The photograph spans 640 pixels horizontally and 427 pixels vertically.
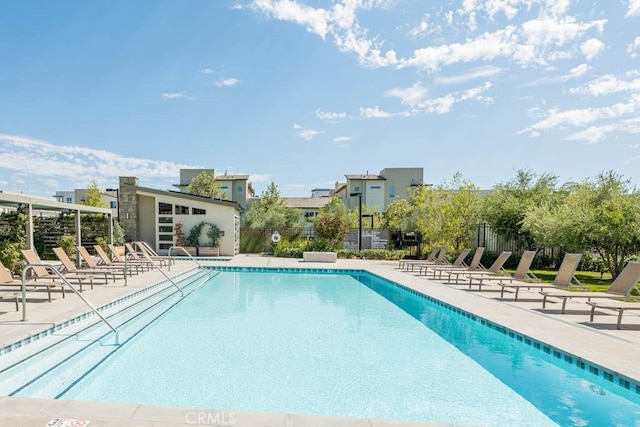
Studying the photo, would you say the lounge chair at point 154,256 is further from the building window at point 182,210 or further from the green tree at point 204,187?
the green tree at point 204,187

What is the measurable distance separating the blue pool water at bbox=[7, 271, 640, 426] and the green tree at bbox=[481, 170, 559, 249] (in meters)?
10.2

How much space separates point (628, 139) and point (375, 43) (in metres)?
10.8

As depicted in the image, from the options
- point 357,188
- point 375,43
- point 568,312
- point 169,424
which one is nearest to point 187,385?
point 169,424

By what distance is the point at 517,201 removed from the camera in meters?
17.0

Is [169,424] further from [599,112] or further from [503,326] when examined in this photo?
[599,112]

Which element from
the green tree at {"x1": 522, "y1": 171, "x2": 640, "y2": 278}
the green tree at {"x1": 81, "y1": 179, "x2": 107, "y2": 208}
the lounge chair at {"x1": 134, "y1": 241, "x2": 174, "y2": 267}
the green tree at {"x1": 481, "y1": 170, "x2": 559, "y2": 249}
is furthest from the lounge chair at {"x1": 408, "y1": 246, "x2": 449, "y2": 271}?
the green tree at {"x1": 81, "y1": 179, "x2": 107, "y2": 208}

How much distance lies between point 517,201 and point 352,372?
1500 cm

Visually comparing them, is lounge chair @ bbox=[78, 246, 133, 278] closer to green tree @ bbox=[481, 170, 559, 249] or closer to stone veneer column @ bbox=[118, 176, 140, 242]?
stone veneer column @ bbox=[118, 176, 140, 242]

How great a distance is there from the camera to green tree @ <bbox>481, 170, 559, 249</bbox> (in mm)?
A: 16734

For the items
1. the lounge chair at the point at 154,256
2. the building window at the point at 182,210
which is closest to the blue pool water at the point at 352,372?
the lounge chair at the point at 154,256

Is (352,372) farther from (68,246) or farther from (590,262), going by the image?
(590,262)

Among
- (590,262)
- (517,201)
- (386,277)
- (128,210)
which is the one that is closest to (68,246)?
(128,210)

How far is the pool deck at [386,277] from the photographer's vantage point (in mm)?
3148

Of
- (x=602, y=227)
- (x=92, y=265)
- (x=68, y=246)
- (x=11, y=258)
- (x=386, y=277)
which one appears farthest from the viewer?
(x=68, y=246)
